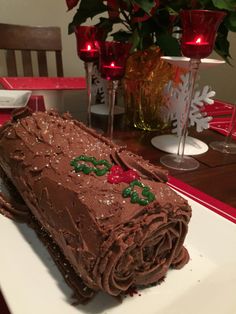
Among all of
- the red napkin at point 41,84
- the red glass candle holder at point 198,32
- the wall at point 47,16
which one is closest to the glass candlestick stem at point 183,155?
the red glass candle holder at point 198,32

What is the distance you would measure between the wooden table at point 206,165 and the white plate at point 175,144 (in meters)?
0.02

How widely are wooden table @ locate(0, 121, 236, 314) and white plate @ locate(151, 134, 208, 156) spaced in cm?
2

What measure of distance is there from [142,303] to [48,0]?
293 centimetres

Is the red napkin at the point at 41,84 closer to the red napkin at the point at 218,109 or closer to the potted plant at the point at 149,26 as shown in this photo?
the potted plant at the point at 149,26

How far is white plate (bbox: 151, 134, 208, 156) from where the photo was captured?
1.30m

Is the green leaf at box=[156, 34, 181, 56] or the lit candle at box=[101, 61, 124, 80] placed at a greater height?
the green leaf at box=[156, 34, 181, 56]

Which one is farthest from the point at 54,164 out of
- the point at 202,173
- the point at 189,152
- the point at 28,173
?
the point at 189,152

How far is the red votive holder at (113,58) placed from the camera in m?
1.22

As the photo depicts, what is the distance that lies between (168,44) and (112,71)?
25 cm

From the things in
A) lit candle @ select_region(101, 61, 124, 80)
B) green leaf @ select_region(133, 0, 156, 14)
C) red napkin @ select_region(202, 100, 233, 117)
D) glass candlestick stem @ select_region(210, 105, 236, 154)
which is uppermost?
green leaf @ select_region(133, 0, 156, 14)

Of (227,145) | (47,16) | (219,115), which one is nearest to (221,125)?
(219,115)

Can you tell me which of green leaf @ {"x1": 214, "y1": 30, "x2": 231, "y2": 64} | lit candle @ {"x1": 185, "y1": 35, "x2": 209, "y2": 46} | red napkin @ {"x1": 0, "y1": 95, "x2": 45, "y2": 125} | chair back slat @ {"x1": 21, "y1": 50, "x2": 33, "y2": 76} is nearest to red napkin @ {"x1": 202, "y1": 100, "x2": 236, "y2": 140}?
green leaf @ {"x1": 214, "y1": 30, "x2": 231, "y2": 64}

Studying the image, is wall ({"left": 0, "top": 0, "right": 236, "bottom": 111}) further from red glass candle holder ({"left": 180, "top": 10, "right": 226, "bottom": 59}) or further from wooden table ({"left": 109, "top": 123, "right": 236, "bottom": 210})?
red glass candle holder ({"left": 180, "top": 10, "right": 226, "bottom": 59})

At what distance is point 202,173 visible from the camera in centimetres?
114
